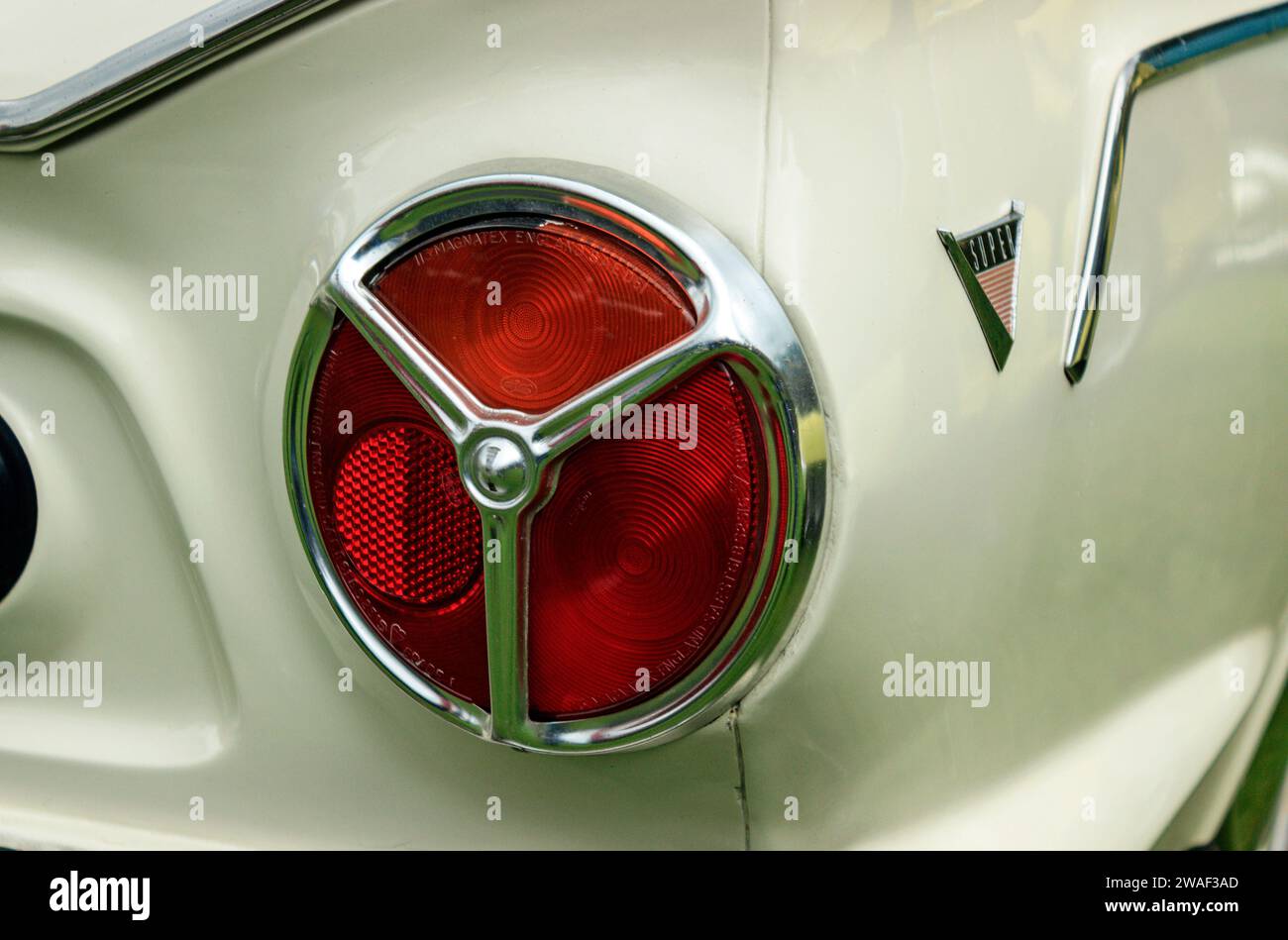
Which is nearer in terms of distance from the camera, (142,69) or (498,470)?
(498,470)

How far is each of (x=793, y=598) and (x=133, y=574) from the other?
2.04 ft

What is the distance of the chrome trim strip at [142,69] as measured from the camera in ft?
3.23

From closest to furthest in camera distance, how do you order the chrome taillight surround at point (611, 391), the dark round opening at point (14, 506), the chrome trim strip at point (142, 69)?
the chrome taillight surround at point (611, 391)
the chrome trim strip at point (142, 69)
the dark round opening at point (14, 506)

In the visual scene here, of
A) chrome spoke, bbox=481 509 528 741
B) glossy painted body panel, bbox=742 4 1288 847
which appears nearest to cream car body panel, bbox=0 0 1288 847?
glossy painted body panel, bbox=742 4 1288 847

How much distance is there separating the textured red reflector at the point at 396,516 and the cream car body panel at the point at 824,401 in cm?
8

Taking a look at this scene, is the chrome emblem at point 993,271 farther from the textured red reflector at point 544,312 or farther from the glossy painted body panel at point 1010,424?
the textured red reflector at point 544,312

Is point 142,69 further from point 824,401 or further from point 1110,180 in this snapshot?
point 1110,180

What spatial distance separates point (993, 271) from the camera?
95 cm

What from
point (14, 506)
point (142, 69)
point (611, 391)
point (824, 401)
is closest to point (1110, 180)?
point (824, 401)

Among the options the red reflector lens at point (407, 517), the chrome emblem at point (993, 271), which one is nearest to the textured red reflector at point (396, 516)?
the red reflector lens at point (407, 517)

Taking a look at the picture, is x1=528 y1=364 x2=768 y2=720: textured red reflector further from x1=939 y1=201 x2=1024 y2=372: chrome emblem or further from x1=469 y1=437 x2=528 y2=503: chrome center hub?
x1=939 y1=201 x2=1024 y2=372: chrome emblem

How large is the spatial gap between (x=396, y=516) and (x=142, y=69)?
1.45ft

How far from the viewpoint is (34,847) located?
109 centimetres

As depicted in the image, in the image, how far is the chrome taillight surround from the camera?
88 centimetres
